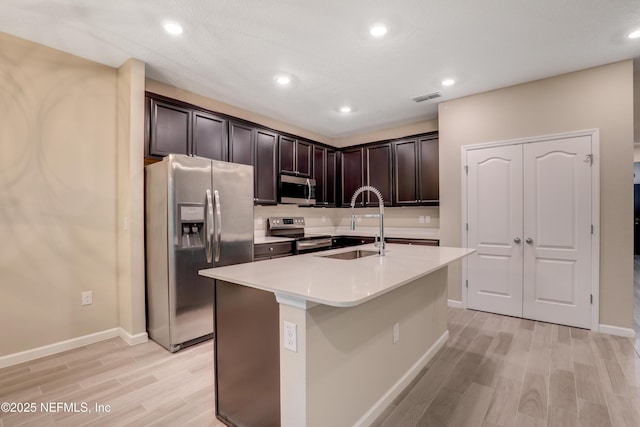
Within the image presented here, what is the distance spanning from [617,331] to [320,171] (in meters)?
4.10

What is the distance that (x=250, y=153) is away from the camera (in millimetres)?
4062

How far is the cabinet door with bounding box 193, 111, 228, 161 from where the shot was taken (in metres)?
3.49

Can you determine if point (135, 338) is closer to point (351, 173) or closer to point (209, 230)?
point (209, 230)

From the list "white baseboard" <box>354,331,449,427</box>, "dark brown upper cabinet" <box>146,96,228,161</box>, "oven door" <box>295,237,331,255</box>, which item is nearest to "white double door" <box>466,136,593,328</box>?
"white baseboard" <box>354,331,449,427</box>

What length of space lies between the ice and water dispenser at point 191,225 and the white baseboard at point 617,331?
13.4ft

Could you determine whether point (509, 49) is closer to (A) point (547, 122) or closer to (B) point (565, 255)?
(A) point (547, 122)

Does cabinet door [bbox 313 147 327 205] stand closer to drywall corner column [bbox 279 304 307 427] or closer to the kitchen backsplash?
the kitchen backsplash

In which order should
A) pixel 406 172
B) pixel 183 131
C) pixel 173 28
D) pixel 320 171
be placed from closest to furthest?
pixel 173 28
pixel 183 131
pixel 406 172
pixel 320 171

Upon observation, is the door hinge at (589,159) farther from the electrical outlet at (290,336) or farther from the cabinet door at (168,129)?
the cabinet door at (168,129)

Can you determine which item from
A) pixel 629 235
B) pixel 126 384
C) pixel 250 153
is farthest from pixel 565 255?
pixel 126 384

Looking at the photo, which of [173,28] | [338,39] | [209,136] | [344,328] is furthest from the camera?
[209,136]

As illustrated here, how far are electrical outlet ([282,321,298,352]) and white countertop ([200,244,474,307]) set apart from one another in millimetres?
124

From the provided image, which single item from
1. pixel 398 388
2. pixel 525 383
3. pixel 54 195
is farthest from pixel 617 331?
pixel 54 195

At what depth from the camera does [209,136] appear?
361 cm
